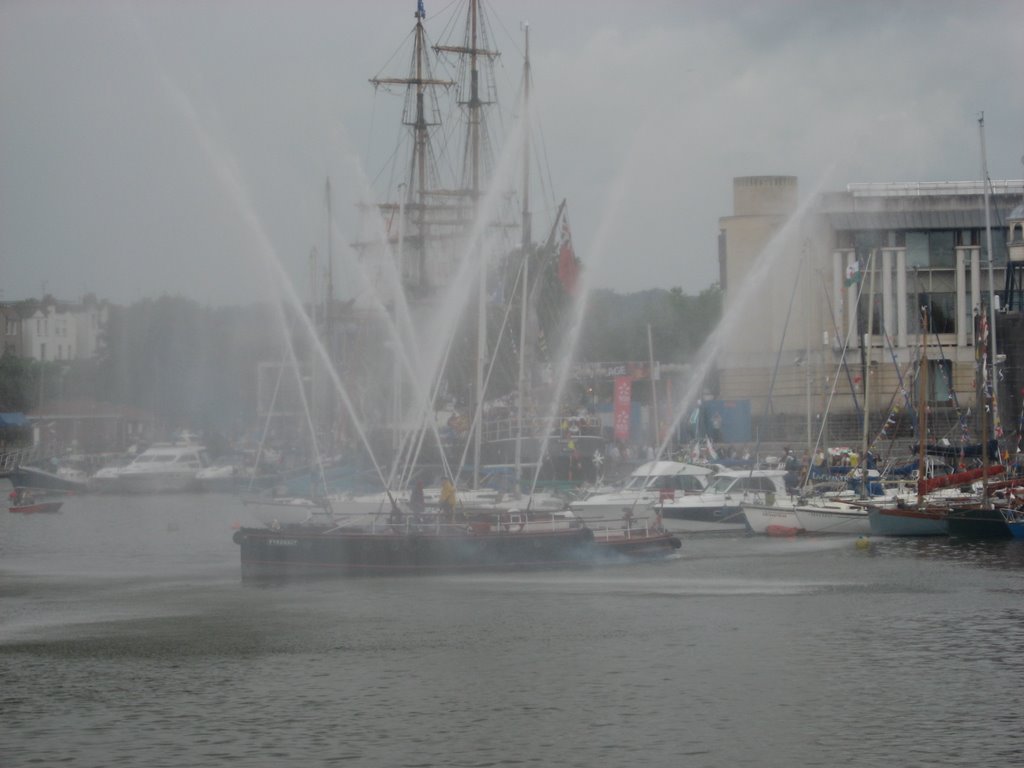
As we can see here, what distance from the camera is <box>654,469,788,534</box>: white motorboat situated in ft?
242

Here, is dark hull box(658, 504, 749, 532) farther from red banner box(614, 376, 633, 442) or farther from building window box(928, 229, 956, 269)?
building window box(928, 229, 956, 269)

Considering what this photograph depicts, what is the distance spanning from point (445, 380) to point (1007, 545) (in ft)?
99.1

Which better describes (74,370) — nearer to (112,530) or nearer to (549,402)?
(112,530)

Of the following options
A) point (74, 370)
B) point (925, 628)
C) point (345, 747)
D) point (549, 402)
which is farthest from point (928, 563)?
point (74, 370)

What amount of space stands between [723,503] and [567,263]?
1599cm

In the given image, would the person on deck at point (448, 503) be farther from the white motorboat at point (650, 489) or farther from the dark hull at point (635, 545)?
the white motorboat at point (650, 489)

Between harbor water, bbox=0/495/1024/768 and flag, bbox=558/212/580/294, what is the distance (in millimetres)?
14818

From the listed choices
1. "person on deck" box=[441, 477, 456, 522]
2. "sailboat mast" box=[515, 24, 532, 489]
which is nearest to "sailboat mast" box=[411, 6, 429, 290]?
"sailboat mast" box=[515, 24, 532, 489]

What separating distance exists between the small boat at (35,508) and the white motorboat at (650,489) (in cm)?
4085

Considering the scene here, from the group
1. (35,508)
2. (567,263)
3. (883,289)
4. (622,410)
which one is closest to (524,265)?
(567,263)

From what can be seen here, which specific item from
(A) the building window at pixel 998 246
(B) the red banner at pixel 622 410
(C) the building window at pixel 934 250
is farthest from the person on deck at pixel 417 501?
(A) the building window at pixel 998 246

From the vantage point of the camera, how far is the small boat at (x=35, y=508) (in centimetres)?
9656

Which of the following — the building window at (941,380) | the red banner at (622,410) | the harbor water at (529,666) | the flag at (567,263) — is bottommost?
the harbor water at (529,666)

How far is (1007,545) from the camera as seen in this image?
63.8 metres
